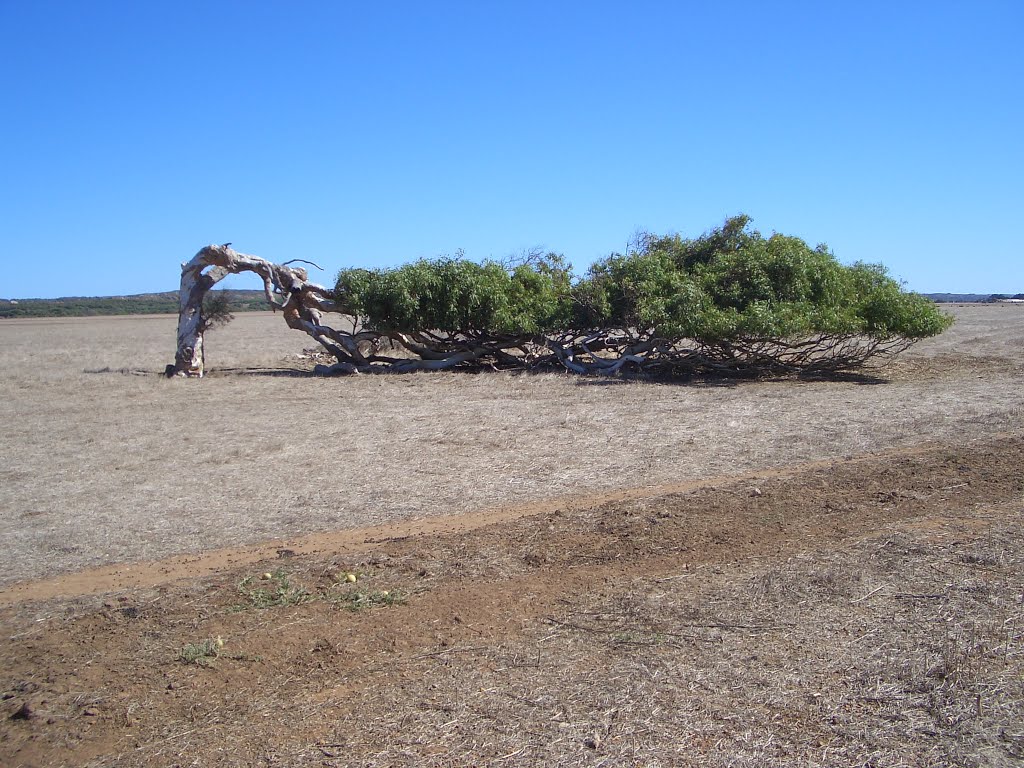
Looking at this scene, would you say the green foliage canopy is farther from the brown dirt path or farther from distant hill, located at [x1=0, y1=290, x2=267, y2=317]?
distant hill, located at [x1=0, y1=290, x2=267, y2=317]

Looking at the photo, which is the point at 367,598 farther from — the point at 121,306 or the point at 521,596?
the point at 121,306

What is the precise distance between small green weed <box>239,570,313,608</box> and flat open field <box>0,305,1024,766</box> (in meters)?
0.02

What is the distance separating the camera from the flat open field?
396cm

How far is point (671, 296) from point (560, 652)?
554 inches

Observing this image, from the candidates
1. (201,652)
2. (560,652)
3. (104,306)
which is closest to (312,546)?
(201,652)

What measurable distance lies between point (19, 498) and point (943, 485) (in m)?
9.18

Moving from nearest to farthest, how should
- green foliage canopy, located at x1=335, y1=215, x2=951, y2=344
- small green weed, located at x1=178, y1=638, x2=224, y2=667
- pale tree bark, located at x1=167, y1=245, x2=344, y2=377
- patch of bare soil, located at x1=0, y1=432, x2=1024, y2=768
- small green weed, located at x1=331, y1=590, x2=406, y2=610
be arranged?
patch of bare soil, located at x1=0, y1=432, x2=1024, y2=768 < small green weed, located at x1=178, y1=638, x2=224, y2=667 < small green weed, located at x1=331, y1=590, x2=406, y2=610 < green foliage canopy, located at x1=335, y1=215, x2=951, y2=344 < pale tree bark, located at x1=167, y1=245, x2=344, y2=377

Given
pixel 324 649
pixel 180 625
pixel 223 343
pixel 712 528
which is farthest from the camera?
pixel 223 343

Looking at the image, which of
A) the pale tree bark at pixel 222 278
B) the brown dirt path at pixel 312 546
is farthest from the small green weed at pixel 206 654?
the pale tree bark at pixel 222 278

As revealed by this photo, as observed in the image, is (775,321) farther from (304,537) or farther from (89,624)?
(89,624)

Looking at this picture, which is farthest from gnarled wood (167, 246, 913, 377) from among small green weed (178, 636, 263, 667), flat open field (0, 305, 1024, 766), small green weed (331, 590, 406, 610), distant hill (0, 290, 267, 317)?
distant hill (0, 290, 267, 317)

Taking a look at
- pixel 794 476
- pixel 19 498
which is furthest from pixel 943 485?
pixel 19 498

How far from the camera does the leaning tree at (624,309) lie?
1723 centimetres

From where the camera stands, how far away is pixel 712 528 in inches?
269
